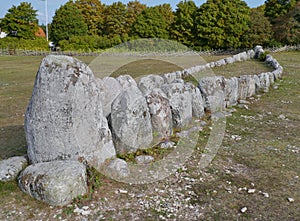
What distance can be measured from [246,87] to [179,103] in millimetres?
5258

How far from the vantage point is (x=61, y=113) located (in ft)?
17.9

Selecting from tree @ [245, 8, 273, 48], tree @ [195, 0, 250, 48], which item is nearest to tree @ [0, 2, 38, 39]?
tree @ [195, 0, 250, 48]

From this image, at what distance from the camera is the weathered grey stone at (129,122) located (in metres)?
6.57

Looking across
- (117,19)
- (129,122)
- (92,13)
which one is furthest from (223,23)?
(129,122)

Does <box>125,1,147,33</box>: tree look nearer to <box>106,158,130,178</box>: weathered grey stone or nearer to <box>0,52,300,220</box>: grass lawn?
<box>0,52,300,220</box>: grass lawn

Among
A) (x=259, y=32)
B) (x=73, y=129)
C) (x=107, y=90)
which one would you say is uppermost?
(x=259, y=32)

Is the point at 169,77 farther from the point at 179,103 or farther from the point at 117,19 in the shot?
the point at 117,19

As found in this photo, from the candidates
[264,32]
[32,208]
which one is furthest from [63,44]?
[32,208]

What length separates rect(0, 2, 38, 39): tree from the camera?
171ft

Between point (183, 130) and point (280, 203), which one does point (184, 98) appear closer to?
point (183, 130)

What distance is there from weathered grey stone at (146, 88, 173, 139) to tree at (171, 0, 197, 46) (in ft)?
134

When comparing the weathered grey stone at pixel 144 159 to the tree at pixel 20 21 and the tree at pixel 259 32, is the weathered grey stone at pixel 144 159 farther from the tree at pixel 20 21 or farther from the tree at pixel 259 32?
the tree at pixel 20 21

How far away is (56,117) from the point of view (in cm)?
545

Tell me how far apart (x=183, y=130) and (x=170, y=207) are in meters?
3.58
